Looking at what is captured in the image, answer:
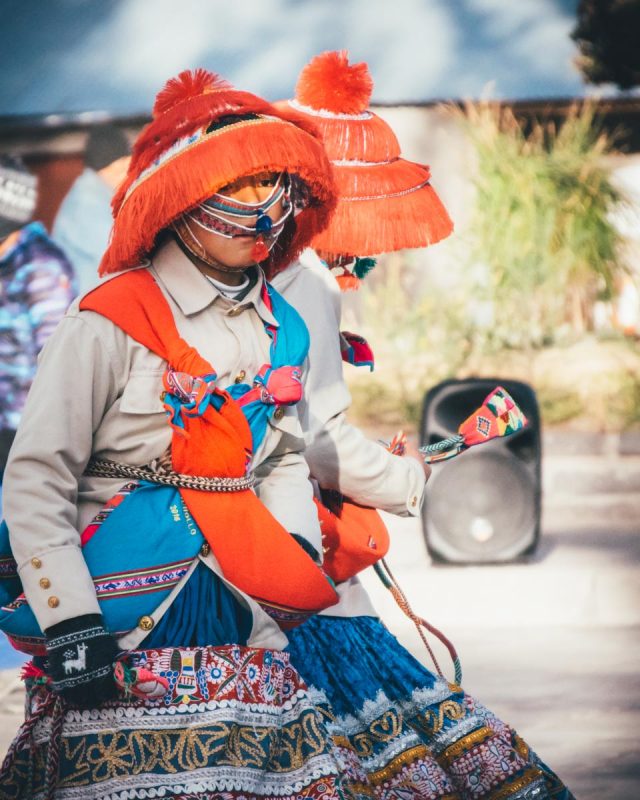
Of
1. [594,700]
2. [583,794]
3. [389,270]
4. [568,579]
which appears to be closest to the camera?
[583,794]

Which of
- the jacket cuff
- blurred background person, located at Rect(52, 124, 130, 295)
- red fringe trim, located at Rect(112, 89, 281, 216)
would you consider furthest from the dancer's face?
blurred background person, located at Rect(52, 124, 130, 295)

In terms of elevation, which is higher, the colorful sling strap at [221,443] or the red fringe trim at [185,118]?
the red fringe trim at [185,118]

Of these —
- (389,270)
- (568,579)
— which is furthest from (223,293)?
(389,270)

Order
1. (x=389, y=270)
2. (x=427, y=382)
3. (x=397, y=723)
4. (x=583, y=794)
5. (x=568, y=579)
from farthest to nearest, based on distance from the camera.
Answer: (x=389, y=270)
(x=427, y=382)
(x=568, y=579)
(x=583, y=794)
(x=397, y=723)

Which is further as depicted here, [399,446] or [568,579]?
[568,579]

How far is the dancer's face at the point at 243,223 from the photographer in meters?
2.29

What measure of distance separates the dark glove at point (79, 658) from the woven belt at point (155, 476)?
0.27 m

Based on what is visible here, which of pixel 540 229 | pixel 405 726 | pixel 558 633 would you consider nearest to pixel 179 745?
pixel 405 726

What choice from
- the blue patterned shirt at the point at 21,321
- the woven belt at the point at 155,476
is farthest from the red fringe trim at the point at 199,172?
the blue patterned shirt at the point at 21,321

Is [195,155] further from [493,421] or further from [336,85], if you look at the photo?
[336,85]

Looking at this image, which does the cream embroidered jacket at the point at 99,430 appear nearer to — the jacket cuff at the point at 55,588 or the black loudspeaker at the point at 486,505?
the jacket cuff at the point at 55,588

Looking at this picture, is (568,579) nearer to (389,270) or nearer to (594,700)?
(594,700)

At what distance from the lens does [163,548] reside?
2201 mm

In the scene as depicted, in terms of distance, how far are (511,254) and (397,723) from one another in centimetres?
798
